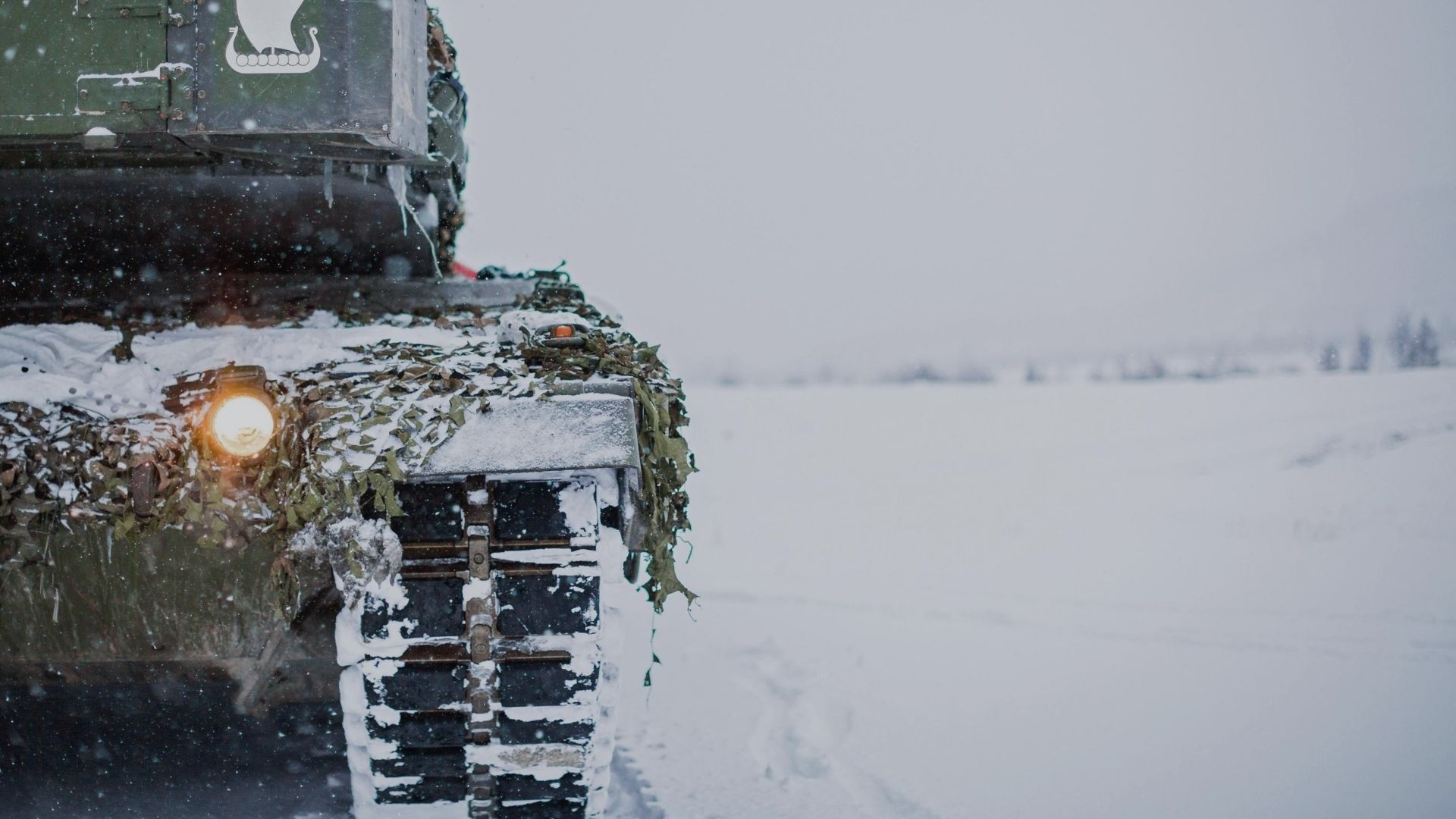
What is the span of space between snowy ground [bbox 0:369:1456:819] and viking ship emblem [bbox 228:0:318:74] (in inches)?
86.2

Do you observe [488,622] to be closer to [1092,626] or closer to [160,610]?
[160,610]

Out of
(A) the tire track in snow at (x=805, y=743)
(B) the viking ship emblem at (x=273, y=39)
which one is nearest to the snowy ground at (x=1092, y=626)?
(A) the tire track in snow at (x=805, y=743)

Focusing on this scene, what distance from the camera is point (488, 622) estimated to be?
2562 millimetres

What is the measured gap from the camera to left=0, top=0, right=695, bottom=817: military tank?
2555mm

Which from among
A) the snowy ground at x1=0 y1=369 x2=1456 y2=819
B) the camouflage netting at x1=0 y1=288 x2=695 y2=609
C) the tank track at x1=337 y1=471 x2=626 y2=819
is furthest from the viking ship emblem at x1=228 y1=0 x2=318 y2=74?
the snowy ground at x1=0 y1=369 x2=1456 y2=819

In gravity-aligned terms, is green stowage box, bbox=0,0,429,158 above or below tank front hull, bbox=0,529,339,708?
above

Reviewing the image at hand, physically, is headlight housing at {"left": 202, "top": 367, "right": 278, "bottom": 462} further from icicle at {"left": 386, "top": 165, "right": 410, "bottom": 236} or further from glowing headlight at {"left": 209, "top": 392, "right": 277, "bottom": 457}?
icicle at {"left": 386, "top": 165, "right": 410, "bottom": 236}

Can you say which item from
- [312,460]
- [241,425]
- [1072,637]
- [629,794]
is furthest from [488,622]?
[1072,637]

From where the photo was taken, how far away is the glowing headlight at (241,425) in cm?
259

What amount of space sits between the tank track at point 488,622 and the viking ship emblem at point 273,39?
1.12 m

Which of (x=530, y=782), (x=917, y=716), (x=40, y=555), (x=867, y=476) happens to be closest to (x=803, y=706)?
(x=917, y=716)

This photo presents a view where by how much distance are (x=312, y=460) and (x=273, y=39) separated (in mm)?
1102

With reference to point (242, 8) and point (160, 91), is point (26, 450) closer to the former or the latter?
point (160, 91)

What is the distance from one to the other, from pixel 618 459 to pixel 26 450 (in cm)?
139
